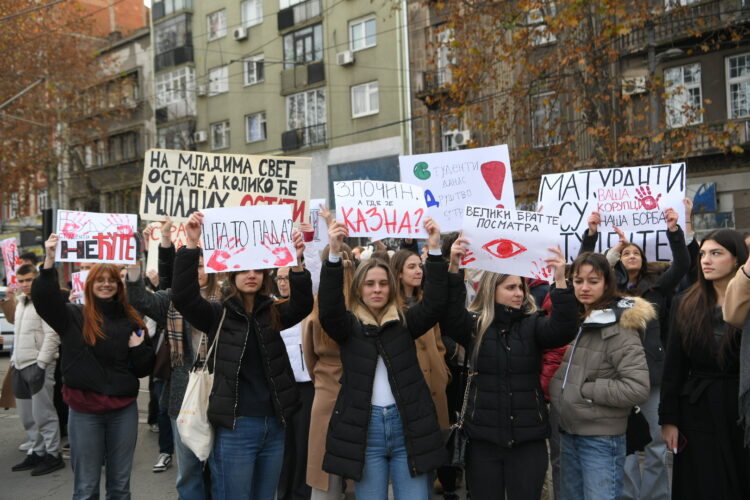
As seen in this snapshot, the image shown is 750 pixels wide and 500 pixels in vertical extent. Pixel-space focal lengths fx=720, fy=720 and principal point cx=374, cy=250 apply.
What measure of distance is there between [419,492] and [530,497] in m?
0.62

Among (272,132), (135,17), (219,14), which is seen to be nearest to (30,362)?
(272,132)

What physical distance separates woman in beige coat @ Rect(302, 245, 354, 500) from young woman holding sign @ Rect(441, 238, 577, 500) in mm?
955

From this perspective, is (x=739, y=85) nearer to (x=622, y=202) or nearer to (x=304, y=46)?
(x=304, y=46)

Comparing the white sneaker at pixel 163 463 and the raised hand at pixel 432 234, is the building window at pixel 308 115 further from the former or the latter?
the raised hand at pixel 432 234

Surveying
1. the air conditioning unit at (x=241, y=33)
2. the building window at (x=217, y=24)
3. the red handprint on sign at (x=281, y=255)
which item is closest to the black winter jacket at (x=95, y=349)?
the red handprint on sign at (x=281, y=255)

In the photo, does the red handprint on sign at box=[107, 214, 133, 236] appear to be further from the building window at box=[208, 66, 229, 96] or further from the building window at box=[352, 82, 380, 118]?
the building window at box=[208, 66, 229, 96]

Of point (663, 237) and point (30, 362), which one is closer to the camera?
point (663, 237)

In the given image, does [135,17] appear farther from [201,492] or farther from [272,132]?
[201,492]

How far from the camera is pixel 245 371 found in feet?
14.2

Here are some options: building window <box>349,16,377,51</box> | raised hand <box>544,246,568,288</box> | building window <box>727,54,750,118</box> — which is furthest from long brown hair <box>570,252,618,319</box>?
building window <box>349,16,377,51</box>

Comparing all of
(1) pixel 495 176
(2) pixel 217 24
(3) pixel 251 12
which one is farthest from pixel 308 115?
(1) pixel 495 176

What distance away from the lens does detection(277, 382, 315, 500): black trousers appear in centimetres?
570

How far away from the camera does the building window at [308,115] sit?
95.8 ft

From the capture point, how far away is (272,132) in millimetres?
30906
